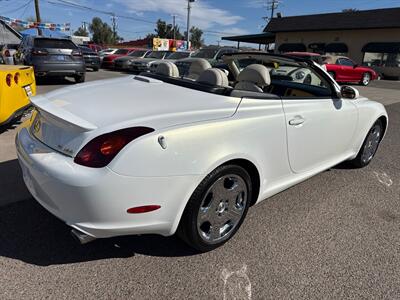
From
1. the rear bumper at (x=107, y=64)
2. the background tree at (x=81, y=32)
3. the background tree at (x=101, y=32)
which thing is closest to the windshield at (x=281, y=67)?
the rear bumper at (x=107, y=64)

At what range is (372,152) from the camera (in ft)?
15.6

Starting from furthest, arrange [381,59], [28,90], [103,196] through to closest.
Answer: [381,59] → [28,90] → [103,196]

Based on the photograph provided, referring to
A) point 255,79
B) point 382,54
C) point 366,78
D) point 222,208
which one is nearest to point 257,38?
point 382,54

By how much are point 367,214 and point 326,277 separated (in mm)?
1244

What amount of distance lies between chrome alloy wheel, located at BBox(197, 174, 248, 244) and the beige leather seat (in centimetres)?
112

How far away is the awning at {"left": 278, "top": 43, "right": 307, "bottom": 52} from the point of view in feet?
111

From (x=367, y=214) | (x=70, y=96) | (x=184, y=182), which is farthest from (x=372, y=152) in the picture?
(x=70, y=96)

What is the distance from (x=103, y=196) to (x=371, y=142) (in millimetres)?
3870

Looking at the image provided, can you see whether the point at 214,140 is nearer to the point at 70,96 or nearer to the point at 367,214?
the point at 70,96

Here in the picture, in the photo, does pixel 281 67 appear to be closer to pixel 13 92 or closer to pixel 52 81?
pixel 13 92

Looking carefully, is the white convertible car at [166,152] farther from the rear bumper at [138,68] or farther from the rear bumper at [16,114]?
the rear bumper at [138,68]

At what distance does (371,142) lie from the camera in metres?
4.59

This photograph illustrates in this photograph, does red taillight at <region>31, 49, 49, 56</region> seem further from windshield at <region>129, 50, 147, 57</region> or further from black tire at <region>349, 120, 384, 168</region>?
windshield at <region>129, 50, 147, 57</region>

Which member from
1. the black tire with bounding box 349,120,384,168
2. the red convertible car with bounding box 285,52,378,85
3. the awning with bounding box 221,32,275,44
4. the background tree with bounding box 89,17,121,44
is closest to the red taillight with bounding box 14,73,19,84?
the black tire with bounding box 349,120,384,168
